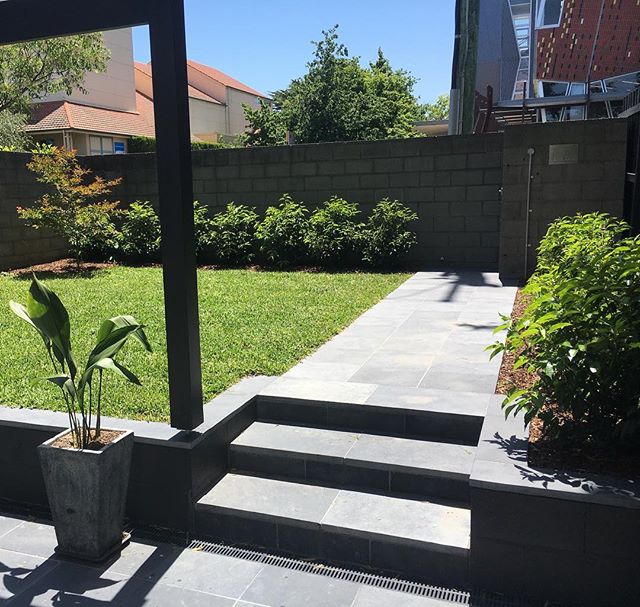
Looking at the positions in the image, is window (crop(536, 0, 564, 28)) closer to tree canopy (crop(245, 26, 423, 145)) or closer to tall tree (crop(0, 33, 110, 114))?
tall tree (crop(0, 33, 110, 114))

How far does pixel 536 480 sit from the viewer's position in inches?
102

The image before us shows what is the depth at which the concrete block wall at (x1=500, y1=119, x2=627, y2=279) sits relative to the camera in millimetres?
8086

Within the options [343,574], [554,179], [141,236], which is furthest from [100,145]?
[343,574]

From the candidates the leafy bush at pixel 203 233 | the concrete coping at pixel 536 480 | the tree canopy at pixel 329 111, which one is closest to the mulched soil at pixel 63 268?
the leafy bush at pixel 203 233

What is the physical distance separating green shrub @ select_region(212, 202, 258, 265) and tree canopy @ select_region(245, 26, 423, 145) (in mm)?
18279

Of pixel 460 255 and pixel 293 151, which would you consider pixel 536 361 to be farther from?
pixel 293 151

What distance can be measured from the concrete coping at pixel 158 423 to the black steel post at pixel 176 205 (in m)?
0.08

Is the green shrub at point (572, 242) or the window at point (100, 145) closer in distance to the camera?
the green shrub at point (572, 242)

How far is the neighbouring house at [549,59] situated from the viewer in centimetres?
1197

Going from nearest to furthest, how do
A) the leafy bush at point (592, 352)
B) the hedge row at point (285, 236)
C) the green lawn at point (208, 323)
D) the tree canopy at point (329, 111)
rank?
1. the leafy bush at point (592, 352)
2. the green lawn at point (208, 323)
3. the hedge row at point (285, 236)
4. the tree canopy at point (329, 111)

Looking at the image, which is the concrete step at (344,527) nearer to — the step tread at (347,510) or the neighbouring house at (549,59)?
the step tread at (347,510)

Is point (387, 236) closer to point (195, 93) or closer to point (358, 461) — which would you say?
point (358, 461)

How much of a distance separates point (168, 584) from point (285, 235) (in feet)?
25.9

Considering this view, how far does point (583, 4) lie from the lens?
41.2 feet
